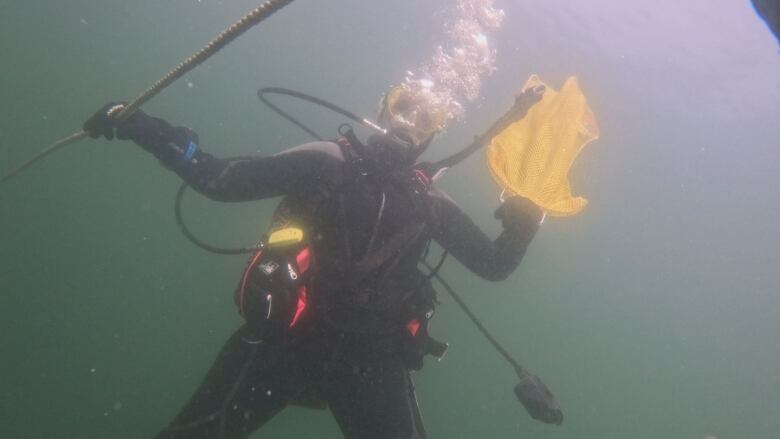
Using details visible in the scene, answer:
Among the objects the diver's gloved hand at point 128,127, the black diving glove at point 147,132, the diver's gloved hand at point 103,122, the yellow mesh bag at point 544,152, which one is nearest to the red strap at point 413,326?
the yellow mesh bag at point 544,152

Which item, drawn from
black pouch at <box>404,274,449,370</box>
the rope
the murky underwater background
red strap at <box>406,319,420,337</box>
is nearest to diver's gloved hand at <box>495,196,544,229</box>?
black pouch at <box>404,274,449,370</box>

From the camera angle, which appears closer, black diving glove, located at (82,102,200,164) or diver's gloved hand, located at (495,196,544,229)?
black diving glove, located at (82,102,200,164)

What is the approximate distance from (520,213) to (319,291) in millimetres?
→ 1765

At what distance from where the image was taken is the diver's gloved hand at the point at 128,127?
296 cm

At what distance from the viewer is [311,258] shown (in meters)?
3.17

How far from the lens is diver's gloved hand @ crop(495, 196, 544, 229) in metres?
3.88

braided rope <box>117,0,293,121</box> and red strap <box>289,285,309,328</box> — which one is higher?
braided rope <box>117,0,293,121</box>

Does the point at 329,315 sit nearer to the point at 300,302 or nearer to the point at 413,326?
the point at 300,302

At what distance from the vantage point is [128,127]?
3.11 meters

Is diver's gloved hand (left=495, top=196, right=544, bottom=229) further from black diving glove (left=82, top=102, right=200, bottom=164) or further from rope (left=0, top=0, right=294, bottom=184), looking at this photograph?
rope (left=0, top=0, right=294, bottom=184)

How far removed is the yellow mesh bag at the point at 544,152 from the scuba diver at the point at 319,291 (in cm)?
83

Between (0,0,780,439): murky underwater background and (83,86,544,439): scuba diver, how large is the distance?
9714 mm

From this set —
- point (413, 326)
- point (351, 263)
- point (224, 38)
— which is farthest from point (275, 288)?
point (224, 38)

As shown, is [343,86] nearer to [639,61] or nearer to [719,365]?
[639,61]
